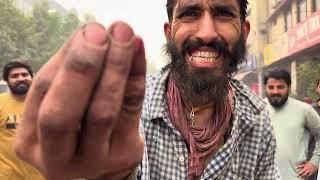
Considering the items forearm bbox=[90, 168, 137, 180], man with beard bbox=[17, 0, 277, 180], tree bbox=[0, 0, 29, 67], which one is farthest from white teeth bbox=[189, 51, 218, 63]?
tree bbox=[0, 0, 29, 67]

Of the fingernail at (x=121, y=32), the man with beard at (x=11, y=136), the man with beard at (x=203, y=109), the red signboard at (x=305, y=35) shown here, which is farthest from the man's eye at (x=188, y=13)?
the red signboard at (x=305, y=35)

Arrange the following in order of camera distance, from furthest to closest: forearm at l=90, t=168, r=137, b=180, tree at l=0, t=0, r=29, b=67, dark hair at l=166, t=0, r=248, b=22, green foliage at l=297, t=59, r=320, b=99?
1. tree at l=0, t=0, r=29, b=67
2. green foliage at l=297, t=59, r=320, b=99
3. dark hair at l=166, t=0, r=248, b=22
4. forearm at l=90, t=168, r=137, b=180

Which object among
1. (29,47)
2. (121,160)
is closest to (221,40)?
(121,160)

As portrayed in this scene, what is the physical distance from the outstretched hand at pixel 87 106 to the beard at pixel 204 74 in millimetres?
670

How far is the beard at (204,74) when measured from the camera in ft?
4.71

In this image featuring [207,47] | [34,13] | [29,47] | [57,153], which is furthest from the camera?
[34,13]

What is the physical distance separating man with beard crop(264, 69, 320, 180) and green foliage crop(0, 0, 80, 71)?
2868 cm

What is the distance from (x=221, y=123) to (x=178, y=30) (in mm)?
300

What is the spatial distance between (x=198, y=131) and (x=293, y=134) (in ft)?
10.3

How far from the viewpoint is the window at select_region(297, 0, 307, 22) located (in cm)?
2341

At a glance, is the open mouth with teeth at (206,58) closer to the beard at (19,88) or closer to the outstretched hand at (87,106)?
the outstretched hand at (87,106)

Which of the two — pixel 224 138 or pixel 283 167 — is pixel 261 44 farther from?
pixel 224 138

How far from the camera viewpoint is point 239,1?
153cm

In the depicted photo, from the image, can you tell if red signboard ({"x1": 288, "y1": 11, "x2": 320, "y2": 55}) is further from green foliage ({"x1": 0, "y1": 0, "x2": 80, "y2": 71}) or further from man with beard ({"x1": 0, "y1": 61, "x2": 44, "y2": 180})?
green foliage ({"x1": 0, "y1": 0, "x2": 80, "y2": 71})
